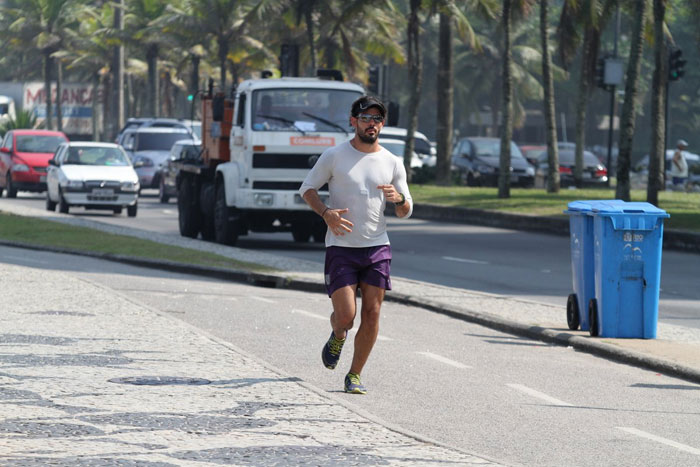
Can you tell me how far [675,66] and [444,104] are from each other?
7.37 meters

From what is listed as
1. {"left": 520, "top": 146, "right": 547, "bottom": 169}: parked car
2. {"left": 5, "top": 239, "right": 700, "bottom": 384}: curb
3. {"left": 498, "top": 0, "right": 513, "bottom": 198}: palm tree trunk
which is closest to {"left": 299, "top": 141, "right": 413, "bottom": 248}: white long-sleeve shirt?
{"left": 5, "top": 239, "right": 700, "bottom": 384}: curb

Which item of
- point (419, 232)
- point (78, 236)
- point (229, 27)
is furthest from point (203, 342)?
point (229, 27)

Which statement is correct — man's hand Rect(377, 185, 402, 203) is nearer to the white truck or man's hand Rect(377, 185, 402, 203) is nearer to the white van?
the white truck

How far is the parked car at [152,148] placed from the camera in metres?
41.3

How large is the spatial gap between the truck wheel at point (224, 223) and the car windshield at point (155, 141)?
58.9 feet

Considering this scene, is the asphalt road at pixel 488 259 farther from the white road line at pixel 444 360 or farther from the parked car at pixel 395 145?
the parked car at pixel 395 145

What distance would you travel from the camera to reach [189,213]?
2589 centimetres

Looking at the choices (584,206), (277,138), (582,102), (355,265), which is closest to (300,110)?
(277,138)

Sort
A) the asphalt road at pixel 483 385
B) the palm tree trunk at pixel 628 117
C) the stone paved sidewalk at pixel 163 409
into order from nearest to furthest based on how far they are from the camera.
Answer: the stone paved sidewalk at pixel 163 409
the asphalt road at pixel 483 385
the palm tree trunk at pixel 628 117

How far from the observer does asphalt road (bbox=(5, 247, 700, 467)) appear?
798cm

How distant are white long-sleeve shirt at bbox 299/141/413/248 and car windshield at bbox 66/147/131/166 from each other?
78.1 feet

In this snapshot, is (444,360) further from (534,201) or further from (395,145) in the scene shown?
(395,145)

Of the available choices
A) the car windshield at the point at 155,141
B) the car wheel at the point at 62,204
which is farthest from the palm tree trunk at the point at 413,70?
the car wheel at the point at 62,204

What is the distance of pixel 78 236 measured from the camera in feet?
77.7
